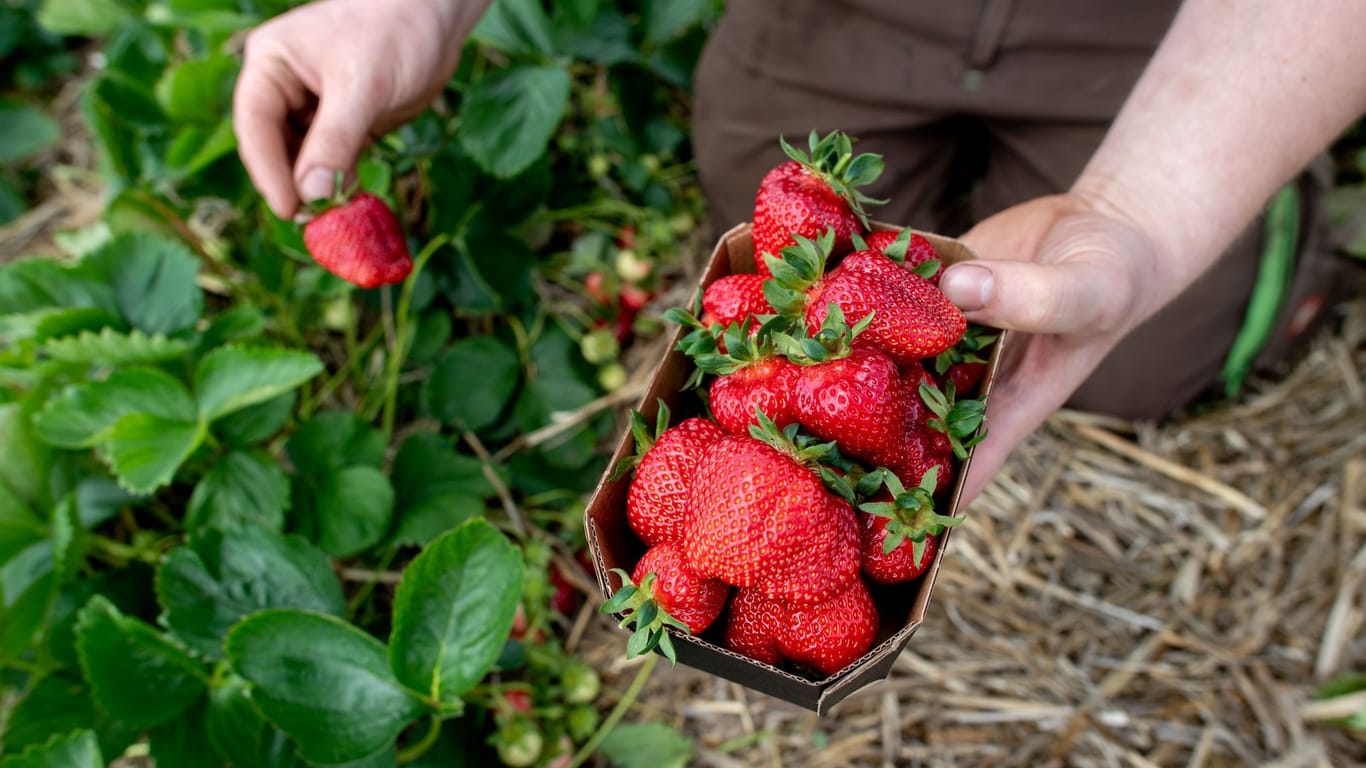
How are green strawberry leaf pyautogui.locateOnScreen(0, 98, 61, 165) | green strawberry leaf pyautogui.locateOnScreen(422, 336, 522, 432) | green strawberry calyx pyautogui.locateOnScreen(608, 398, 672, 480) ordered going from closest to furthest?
green strawberry calyx pyautogui.locateOnScreen(608, 398, 672, 480) < green strawberry leaf pyautogui.locateOnScreen(422, 336, 522, 432) < green strawberry leaf pyautogui.locateOnScreen(0, 98, 61, 165)

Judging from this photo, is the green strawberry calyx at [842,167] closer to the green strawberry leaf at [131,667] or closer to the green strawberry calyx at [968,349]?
the green strawberry calyx at [968,349]

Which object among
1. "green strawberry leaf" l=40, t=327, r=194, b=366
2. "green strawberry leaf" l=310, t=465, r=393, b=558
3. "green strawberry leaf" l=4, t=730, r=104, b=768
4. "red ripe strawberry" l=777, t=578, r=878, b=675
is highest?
"red ripe strawberry" l=777, t=578, r=878, b=675

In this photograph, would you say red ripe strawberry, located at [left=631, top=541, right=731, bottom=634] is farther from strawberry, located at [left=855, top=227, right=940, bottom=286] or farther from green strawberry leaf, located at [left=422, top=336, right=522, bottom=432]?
green strawberry leaf, located at [left=422, top=336, right=522, bottom=432]

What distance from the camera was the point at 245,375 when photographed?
1.15 meters

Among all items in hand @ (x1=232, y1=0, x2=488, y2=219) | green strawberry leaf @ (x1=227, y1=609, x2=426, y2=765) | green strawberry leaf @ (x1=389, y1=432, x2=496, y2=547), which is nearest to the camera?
green strawberry leaf @ (x1=227, y1=609, x2=426, y2=765)

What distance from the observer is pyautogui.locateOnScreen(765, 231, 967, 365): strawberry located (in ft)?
2.48

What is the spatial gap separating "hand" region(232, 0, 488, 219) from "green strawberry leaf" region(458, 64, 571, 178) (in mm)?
114

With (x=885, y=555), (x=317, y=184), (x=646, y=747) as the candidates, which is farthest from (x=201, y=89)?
(x=885, y=555)

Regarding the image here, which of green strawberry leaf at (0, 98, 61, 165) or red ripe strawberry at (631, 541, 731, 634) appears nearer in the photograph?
red ripe strawberry at (631, 541, 731, 634)

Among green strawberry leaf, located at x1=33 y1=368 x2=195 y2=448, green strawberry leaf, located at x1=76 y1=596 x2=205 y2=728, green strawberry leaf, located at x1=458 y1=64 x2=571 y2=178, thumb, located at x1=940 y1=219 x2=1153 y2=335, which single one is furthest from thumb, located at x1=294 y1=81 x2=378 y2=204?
thumb, located at x1=940 y1=219 x2=1153 y2=335

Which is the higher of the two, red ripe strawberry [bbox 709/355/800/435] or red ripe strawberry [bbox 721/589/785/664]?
red ripe strawberry [bbox 709/355/800/435]

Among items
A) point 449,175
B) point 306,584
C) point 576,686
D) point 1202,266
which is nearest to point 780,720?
point 576,686

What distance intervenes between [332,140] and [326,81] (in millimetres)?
103

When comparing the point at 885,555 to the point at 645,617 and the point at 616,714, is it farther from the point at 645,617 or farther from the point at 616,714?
the point at 616,714
